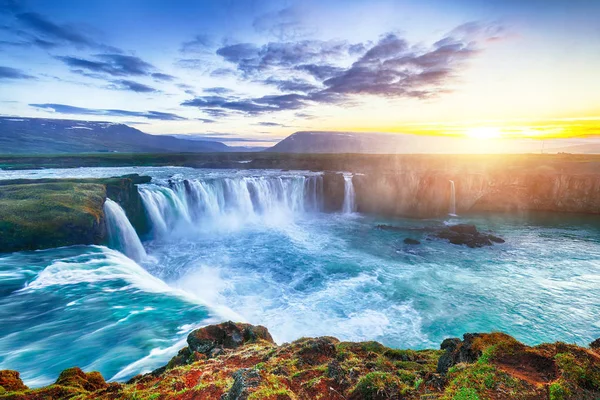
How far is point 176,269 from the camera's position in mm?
23234

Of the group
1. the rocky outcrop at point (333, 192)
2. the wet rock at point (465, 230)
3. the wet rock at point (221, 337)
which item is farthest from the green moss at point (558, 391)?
the rocky outcrop at point (333, 192)

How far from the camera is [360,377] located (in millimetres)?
6301

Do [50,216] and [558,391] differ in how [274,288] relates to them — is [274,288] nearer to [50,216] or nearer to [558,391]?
[50,216]

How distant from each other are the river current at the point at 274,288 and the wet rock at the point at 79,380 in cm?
215

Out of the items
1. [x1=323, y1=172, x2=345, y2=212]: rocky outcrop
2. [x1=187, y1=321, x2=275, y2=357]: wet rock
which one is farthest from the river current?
[x1=323, y1=172, x2=345, y2=212]: rocky outcrop

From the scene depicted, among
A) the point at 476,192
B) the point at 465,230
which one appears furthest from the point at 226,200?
the point at 476,192

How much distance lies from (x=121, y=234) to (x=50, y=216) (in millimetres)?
5414

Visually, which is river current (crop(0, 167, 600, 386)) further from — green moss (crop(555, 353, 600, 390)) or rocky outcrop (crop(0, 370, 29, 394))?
green moss (crop(555, 353, 600, 390))

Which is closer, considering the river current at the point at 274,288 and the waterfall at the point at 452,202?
the river current at the point at 274,288

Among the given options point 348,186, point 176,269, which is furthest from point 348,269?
point 348,186

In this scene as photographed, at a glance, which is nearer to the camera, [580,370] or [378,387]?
[580,370]

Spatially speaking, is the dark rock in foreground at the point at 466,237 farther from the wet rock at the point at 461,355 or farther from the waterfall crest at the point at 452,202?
the wet rock at the point at 461,355

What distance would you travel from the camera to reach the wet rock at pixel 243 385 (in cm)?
535

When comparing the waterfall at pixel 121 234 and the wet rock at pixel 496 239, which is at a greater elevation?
the waterfall at pixel 121 234
